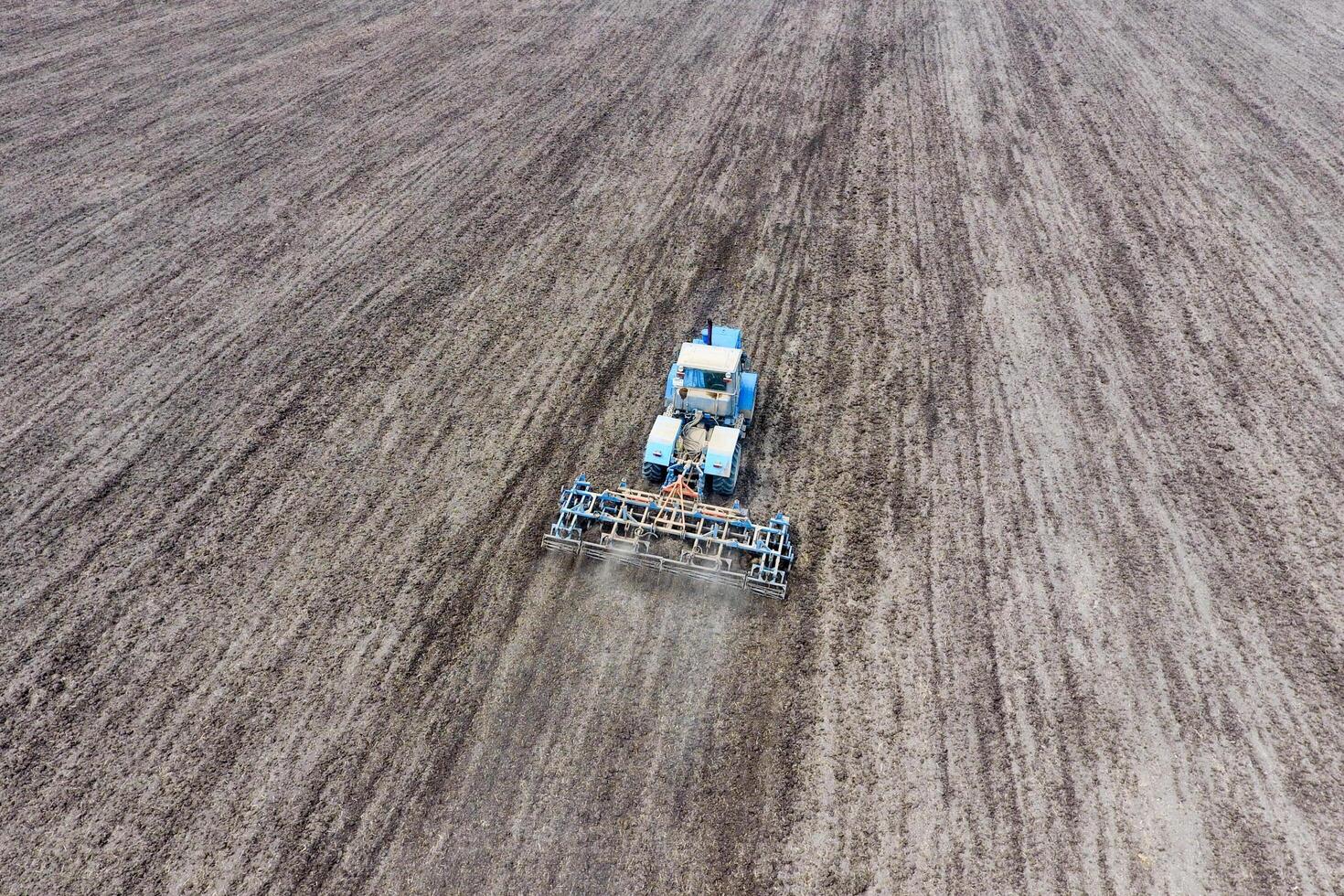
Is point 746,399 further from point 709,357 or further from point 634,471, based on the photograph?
point 634,471

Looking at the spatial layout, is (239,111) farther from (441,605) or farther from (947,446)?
(947,446)

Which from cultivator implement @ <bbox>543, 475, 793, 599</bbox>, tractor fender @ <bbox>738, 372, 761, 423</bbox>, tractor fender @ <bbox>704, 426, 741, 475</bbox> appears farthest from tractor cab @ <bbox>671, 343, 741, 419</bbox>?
cultivator implement @ <bbox>543, 475, 793, 599</bbox>

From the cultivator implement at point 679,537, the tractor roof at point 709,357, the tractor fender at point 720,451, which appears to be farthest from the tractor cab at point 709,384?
the cultivator implement at point 679,537

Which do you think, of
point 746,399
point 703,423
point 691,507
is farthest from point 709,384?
point 691,507

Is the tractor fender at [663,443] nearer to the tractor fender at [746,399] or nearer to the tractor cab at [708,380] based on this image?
the tractor cab at [708,380]

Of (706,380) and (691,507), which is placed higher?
(706,380)

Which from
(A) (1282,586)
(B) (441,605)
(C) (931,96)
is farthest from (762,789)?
(C) (931,96)

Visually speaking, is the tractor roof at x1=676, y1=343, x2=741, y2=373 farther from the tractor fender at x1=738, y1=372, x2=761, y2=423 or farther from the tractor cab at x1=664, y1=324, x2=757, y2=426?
the tractor fender at x1=738, y1=372, x2=761, y2=423
